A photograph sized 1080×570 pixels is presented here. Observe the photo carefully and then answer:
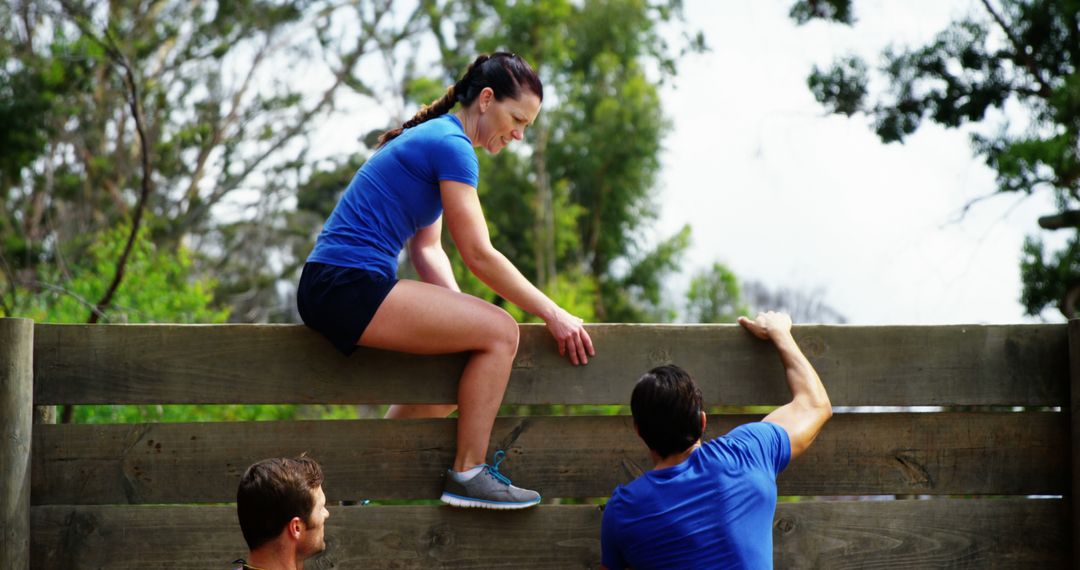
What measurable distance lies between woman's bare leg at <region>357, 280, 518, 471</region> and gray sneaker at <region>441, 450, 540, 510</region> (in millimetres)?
48

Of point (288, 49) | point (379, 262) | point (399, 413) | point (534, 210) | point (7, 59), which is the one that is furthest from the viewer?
point (534, 210)

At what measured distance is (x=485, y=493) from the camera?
308 cm

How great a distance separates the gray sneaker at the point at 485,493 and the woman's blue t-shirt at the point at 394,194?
63 cm

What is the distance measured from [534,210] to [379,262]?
21.6 metres

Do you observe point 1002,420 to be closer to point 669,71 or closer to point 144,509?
point 144,509

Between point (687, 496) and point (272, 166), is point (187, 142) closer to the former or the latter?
point (272, 166)

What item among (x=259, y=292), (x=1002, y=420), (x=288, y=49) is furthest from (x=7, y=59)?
(x=1002, y=420)

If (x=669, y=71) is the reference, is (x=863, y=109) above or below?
below

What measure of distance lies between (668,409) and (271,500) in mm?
957

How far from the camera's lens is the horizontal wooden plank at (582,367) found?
10.5 feet

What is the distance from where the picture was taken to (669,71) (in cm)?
2394

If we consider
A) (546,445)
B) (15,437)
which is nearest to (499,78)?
(546,445)

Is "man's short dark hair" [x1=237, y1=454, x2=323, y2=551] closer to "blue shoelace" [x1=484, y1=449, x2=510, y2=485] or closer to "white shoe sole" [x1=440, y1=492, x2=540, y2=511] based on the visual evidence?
"white shoe sole" [x1=440, y1=492, x2=540, y2=511]

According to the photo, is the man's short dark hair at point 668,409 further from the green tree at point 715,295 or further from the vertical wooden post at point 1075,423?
the green tree at point 715,295
